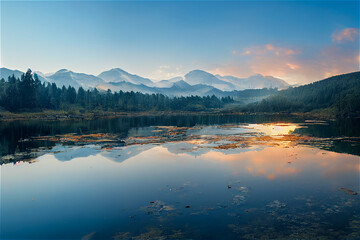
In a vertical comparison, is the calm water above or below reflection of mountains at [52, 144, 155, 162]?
below

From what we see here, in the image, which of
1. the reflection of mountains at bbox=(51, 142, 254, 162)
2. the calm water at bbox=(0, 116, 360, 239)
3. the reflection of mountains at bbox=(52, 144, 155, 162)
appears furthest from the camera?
the reflection of mountains at bbox=(51, 142, 254, 162)

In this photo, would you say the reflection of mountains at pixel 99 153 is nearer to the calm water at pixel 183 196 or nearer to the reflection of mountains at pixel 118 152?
the reflection of mountains at pixel 118 152

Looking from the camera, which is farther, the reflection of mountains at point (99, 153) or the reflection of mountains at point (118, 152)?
the reflection of mountains at point (118, 152)

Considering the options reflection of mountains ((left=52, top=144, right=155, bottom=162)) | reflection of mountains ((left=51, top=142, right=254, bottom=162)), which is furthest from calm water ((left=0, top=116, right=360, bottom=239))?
reflection of mountains ((left=51, top=142, right=254, bottom=162))

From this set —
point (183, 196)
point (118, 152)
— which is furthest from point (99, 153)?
point (183, 196)

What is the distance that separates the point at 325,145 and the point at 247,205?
123 ft

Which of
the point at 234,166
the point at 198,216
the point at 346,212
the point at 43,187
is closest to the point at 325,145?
the point at 234,166

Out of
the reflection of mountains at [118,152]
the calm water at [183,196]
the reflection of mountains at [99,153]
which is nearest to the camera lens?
the calm water at [183,196]

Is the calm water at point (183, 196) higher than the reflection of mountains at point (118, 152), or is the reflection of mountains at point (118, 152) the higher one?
the reflection of mountains at point (118, 152)

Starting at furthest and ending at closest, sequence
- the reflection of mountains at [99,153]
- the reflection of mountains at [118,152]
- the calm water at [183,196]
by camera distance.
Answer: the reflection of mountains at [118,152], the reflection of mountains at [99,153], the calm water at [183,196]

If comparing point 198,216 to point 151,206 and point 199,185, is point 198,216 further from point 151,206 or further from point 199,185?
point 199,185

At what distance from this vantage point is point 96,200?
22125 millimetres

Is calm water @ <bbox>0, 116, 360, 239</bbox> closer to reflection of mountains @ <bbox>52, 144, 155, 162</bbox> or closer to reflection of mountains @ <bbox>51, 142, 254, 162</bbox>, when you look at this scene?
reflection of mountains @ <bbox>52, 144, 155, 162</bbox>

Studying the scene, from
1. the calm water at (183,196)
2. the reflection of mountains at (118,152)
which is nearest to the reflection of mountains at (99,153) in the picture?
the reflection of mountains at (118,152)
